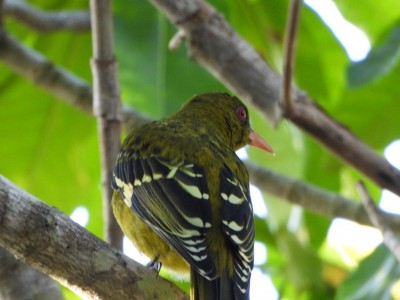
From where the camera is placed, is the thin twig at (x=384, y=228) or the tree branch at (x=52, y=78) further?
the tree branch at (x=52, y=78)

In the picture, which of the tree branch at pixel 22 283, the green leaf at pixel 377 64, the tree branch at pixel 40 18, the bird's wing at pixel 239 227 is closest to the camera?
the tree branch at pixel 22 283

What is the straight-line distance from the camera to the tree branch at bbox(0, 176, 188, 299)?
3.15 metres

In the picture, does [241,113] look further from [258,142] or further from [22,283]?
[22,283]

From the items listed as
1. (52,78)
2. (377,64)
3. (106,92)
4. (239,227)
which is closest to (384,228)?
(239,227)

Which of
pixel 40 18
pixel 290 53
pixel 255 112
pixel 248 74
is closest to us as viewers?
pixel 290 53

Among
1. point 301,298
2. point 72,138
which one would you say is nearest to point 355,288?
point 301,298

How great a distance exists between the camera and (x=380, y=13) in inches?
212

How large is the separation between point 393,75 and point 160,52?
3.97ft

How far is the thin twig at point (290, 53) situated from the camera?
3.76 meters

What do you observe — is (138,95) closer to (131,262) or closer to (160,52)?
(160,52)

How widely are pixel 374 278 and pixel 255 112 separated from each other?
149cm

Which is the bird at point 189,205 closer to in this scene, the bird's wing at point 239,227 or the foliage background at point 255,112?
the bird's wing at point 239,227

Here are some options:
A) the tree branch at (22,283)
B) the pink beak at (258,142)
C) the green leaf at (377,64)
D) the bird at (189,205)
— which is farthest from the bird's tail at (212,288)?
the pink beak at (258,142)

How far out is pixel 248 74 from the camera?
15.2 ft
